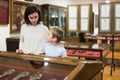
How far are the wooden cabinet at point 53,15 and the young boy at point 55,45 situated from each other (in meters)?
4.97

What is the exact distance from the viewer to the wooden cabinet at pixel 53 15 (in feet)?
23.0

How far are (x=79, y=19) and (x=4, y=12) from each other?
389 centimetres

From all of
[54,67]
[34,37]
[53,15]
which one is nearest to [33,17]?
[34,37]

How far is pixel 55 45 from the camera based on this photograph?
81.9 inches

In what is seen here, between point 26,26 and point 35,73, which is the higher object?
point 26,26

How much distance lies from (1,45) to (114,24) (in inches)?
173

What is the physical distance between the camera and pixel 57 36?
6.64ft

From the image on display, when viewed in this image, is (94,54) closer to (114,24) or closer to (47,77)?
(47,77)

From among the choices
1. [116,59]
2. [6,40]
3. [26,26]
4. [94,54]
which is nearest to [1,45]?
[6,40]

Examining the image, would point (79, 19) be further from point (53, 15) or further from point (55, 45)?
point (55, 45)

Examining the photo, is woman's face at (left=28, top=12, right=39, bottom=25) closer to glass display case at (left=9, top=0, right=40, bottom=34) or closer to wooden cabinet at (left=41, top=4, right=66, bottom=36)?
glass display case at (left=9, top=0, right=40, bottom=34)

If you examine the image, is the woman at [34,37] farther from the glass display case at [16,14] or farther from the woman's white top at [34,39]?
the glass display case at [16,14]

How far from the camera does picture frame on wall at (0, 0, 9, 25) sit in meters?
4.93

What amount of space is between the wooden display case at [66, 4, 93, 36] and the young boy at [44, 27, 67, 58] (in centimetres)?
612
